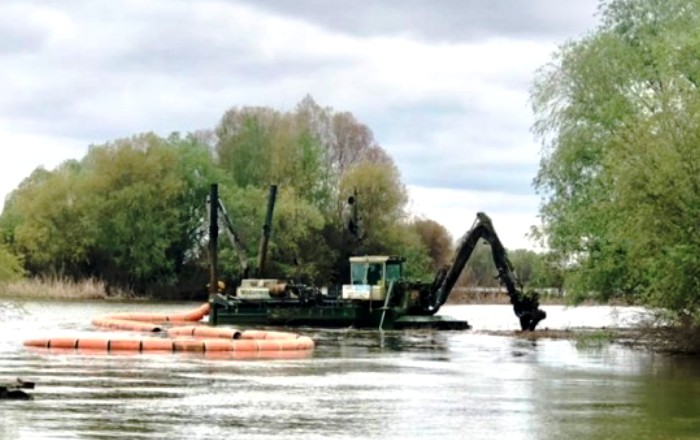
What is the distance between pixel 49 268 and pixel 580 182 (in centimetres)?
6085

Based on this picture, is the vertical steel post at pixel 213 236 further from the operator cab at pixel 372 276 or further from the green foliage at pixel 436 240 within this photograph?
the green foliage at pixel 436 240

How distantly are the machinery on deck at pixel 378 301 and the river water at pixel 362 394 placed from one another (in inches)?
522

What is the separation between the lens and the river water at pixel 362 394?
2359 centimetres

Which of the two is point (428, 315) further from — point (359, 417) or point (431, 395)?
point (359, 417)

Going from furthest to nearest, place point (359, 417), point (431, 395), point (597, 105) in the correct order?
point (597, 105) < point (431, 395) < point (359, 417)

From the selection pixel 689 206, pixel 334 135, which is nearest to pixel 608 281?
pixel 689 206

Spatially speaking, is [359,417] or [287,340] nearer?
[359,417]

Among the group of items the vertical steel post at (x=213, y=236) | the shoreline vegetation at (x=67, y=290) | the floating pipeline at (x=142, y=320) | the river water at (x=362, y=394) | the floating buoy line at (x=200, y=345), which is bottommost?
the river water at (x=362, y=394)

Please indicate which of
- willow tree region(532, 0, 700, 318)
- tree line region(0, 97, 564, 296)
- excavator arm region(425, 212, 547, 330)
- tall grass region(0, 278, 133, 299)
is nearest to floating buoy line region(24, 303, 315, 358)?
willow tree region(532, 0, 700, 318)

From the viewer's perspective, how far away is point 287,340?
45.9m

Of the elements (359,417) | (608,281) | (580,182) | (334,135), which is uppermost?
(334,135)

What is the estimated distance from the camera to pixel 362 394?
99.2 ft

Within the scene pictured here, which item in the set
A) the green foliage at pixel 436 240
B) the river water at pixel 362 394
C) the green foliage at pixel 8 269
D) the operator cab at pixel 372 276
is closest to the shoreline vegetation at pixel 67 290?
the green foliage at pixel 436 240

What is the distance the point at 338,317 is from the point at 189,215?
49.3 meters
